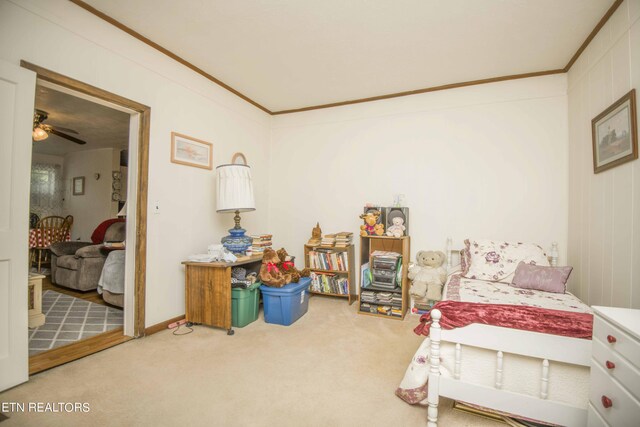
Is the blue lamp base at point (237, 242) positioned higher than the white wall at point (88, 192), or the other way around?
the white wall at point (88, 192)

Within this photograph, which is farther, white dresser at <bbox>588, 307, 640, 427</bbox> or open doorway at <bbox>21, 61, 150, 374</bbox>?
open doorway at <bbox>21, 61, 150, 374</bbox>

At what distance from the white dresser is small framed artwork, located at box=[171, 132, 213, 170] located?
3.33 meters

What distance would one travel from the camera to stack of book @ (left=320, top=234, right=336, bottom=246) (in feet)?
12.2

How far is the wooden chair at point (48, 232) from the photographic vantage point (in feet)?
18.2

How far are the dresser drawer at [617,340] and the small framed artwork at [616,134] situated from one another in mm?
1424

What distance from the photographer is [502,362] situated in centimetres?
154

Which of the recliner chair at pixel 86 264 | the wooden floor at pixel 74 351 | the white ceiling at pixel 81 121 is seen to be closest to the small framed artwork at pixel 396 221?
the wooden floor at pixel 74 351

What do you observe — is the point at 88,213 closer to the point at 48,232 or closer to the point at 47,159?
the point at 48,232

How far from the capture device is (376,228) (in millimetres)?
3449

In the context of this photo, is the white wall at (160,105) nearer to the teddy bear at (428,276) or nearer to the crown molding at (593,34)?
the teddy bear at (428,276)

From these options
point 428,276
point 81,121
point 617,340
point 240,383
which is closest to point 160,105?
point 240,383

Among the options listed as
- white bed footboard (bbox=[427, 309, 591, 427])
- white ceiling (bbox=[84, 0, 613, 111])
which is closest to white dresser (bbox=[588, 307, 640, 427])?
white bed footboard (bbox=[427, 309, 591, 427])

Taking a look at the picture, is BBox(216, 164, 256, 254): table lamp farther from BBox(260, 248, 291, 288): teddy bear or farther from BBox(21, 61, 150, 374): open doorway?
BBox(21, 61, 150, 374): open doorway

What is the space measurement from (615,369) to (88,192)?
8.24 meters
